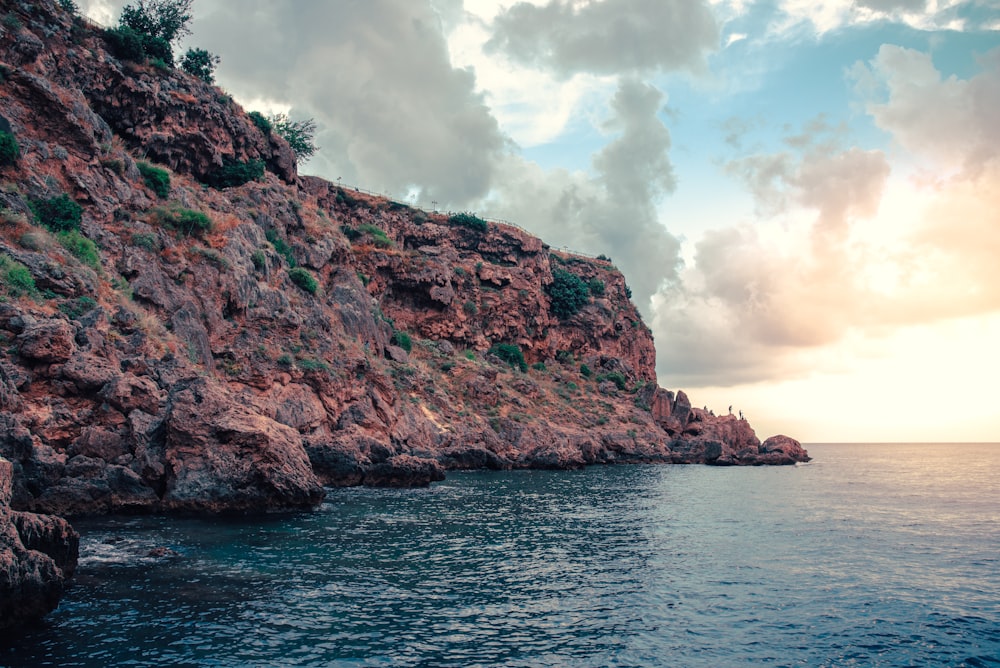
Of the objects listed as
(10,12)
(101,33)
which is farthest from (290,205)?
(10,12)

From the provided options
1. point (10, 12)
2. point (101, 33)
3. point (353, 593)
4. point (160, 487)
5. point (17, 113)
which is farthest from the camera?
point (101, 33)

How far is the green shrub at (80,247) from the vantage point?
32406 mm

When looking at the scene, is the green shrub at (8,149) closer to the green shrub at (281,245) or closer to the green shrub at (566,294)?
the green shrub at (281,245)

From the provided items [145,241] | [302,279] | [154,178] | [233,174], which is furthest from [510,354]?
[145,241]

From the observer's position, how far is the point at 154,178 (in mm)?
43812

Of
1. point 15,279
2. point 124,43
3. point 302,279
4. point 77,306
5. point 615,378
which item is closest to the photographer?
point 15,279

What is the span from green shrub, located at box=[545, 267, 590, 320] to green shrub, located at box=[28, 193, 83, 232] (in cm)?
7087

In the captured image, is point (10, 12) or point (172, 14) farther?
point (172, 14)

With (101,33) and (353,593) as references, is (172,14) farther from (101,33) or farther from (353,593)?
(353,593)

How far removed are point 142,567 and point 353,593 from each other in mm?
5527

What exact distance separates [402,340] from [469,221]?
1266 inches

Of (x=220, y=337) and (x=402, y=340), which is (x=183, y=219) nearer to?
(x=220, y=337)

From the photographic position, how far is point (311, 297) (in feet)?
165

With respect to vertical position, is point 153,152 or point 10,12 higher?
point 10,12
